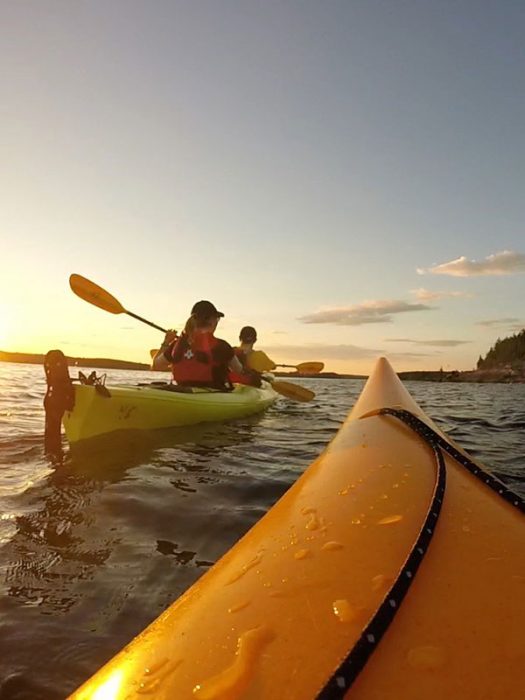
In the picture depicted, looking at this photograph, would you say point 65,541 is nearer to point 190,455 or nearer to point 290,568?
point 290,568

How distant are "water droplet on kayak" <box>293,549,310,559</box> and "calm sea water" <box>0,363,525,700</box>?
839 millimetres

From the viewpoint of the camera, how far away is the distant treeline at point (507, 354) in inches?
2254

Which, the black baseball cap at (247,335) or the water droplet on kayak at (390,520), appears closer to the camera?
the water droplet on kayak at (390,520)

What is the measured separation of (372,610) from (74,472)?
3617mm

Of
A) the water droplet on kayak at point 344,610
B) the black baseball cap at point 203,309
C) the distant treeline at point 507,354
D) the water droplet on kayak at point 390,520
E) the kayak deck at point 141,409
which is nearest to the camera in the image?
the water droplet on kayak at point 344,610

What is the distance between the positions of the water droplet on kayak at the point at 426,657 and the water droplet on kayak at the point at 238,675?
0.29 metres

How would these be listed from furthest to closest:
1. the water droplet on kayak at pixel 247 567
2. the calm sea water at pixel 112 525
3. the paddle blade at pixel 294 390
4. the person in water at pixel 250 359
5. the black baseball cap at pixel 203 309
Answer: the person in water at pixel 250 359 < the paddle blade at pixel 294 390 < the black baseball cap at pixel 203 309 < the calm sea water at pixel 112 525 < the water droplet on kayak at pixel 247 567

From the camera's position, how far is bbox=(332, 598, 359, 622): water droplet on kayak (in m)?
1.07

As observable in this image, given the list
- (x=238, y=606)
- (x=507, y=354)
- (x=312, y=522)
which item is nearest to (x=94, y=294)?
(x=312, y=522)

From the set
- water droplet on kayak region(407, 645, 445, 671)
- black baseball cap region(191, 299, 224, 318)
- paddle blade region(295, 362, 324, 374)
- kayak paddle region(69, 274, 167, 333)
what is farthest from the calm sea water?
paddle blade region(295, 362, 324, 374)

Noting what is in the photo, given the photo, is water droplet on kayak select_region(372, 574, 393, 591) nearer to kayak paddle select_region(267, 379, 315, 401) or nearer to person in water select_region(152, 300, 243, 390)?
person in water select_region(152, 300, 243, 390)

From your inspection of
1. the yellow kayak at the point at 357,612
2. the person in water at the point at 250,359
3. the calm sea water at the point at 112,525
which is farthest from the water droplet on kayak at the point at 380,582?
the person in water at the point at 250,359

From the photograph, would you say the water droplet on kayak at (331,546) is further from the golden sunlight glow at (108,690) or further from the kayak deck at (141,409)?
the kayak deck at (141,409)

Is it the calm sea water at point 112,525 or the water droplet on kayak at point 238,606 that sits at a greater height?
the water droplet on kayak at point 238,606
